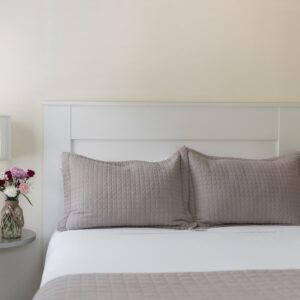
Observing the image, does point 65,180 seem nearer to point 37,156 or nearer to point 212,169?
point 37,156

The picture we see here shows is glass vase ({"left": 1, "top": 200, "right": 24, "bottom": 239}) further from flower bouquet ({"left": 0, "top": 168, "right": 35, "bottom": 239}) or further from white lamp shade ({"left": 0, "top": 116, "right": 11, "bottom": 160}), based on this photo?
white lamp shade ({"left": 0, "top": 116, "right": 11, "bottom": 160})

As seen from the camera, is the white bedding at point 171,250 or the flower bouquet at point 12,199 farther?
the flower bouquet at point 12,199

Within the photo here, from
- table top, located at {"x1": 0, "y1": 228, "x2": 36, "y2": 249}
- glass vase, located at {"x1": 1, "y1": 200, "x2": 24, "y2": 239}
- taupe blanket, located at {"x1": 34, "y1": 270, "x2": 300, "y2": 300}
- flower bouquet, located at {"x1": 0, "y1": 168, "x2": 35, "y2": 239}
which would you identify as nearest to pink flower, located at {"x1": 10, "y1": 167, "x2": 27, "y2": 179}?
flower bouquet, located at {"x1": 0, "y1": 168, "x2": 35, "y2": 239}

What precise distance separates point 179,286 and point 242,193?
3.57ft

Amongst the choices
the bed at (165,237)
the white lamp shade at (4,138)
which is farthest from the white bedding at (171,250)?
the white lamp shade at (4,138)

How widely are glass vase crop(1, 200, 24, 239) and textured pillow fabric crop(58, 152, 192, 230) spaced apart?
0.22 metres

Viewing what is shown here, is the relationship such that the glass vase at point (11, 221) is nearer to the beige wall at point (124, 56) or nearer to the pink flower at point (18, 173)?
the pink flower at point (18, 173)

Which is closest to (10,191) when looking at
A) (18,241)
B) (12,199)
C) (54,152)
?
(12,199)

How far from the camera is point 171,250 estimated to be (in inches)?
77.5

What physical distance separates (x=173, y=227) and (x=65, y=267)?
32.0 inches

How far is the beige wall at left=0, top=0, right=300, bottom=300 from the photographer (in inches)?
105

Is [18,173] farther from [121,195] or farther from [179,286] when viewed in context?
[179,286]

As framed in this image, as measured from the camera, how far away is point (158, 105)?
272 centimetres

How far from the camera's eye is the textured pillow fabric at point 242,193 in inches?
96.5
